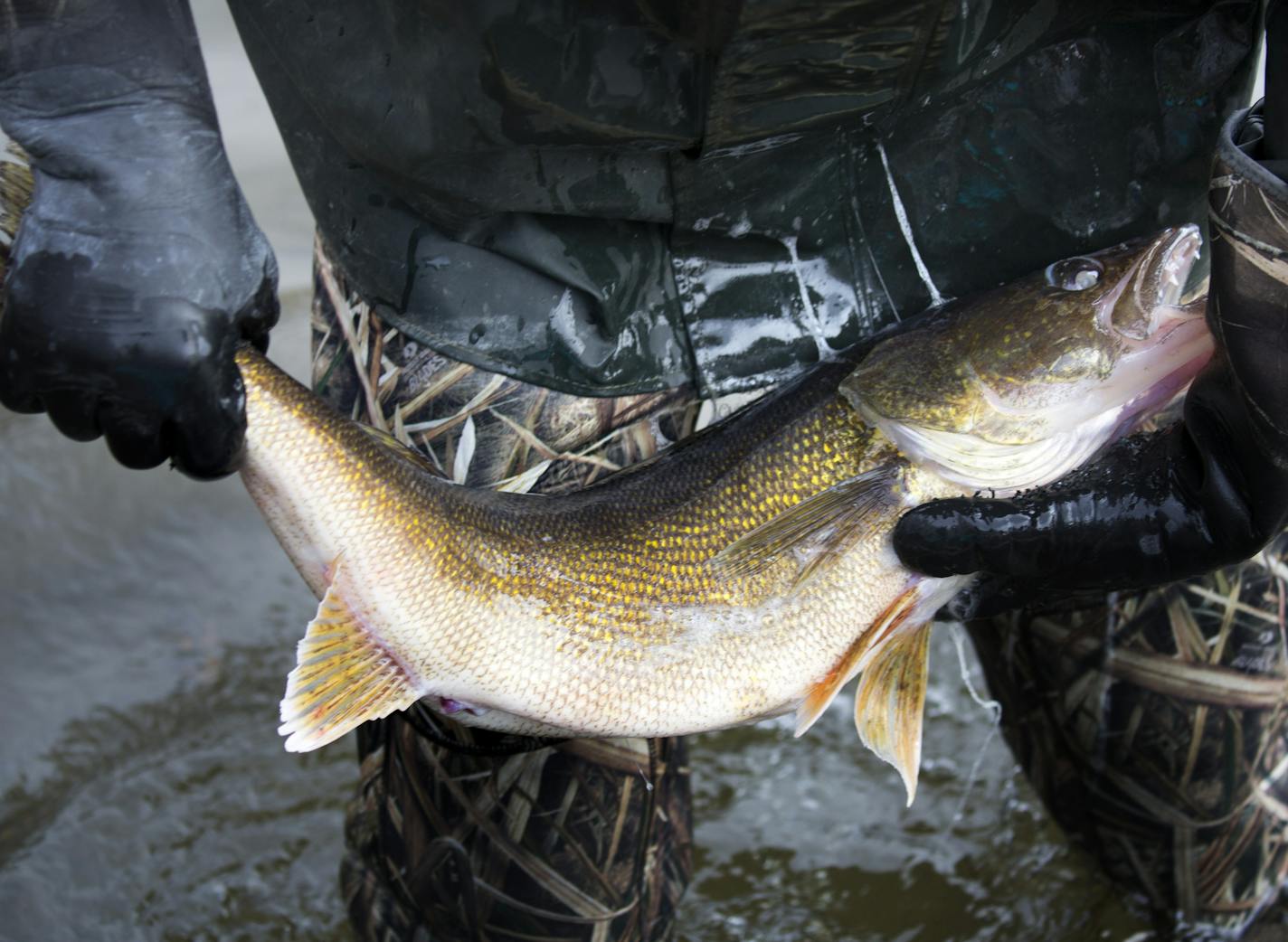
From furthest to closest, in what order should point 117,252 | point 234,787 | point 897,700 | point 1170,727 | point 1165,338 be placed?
point 234,787 → point 1170,727 → point 897,700 → point 1165,338 → point 117,252

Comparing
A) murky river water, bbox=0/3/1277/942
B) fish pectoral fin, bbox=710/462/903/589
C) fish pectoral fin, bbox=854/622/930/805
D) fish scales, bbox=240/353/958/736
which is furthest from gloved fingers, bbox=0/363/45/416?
murky river water, bbox=0/3/1277/942

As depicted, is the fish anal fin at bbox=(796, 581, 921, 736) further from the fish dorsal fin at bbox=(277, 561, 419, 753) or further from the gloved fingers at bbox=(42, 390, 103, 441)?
the gloved fingers at bbox=(42, 390, 103, 441)

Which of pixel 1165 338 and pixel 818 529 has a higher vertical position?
pixel 1165 338

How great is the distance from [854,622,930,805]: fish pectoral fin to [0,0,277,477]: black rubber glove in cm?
99

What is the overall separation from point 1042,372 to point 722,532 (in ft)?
1.69

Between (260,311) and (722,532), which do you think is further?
(722,532)

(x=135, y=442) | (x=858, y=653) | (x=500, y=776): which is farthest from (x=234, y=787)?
(x=858, y=653)

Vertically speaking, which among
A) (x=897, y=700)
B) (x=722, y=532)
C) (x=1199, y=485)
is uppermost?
(x=1199, y=485)

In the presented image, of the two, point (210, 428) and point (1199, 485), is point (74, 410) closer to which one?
point (210, 428)

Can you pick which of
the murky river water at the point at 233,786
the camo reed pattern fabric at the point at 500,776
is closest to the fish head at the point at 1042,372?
the camo reed pattern fabric at the point at 500,776

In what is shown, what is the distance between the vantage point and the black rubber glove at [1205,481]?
170 centimetres

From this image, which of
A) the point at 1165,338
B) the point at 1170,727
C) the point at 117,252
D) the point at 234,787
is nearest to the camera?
the point at 117,252

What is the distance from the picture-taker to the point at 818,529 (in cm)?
199

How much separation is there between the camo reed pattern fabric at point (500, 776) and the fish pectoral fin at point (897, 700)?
38cm
